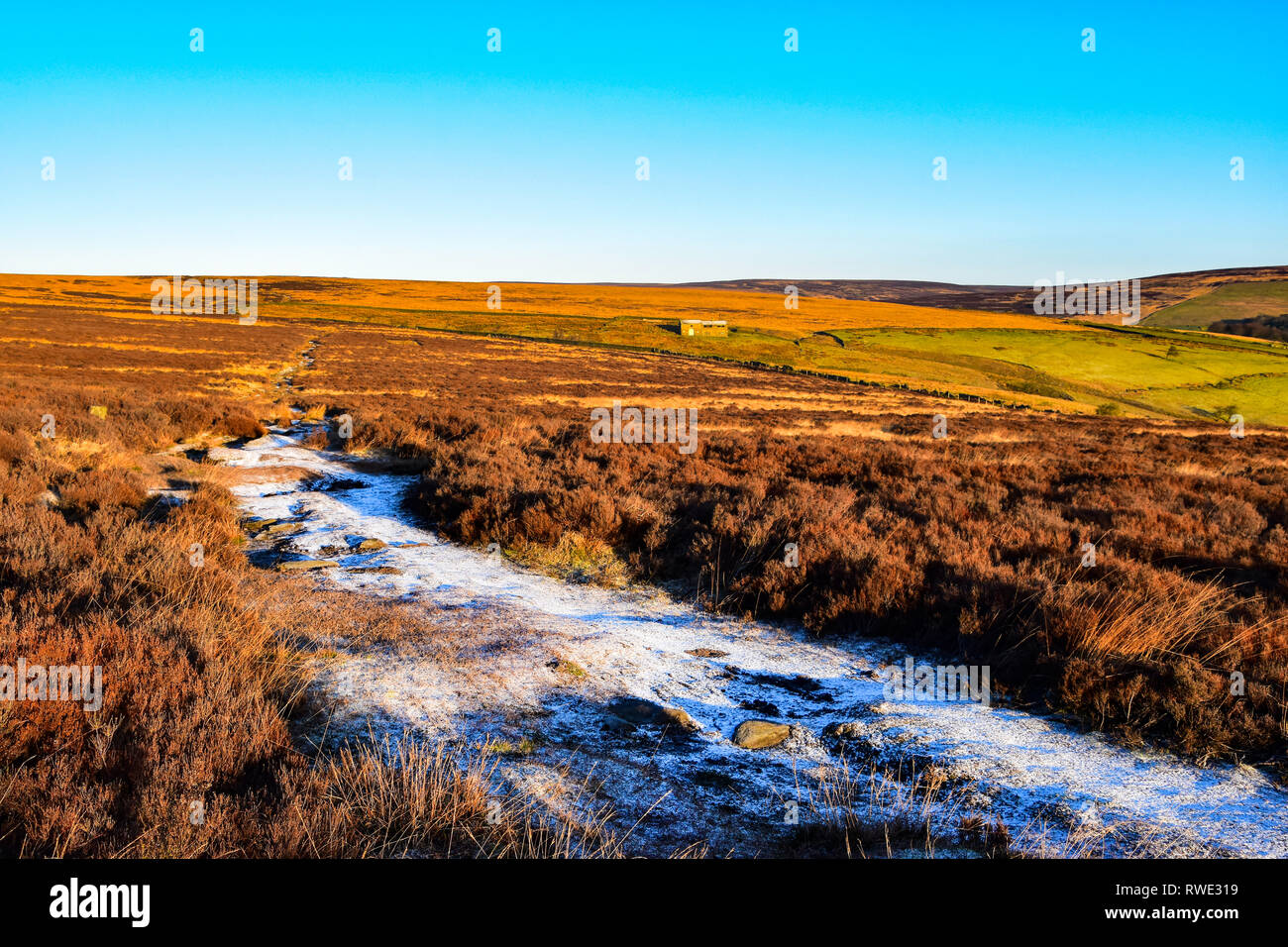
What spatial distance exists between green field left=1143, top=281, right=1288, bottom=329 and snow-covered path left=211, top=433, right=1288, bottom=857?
→ 389ft

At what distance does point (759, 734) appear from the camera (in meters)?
4.77

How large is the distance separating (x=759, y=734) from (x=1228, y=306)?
140 metres

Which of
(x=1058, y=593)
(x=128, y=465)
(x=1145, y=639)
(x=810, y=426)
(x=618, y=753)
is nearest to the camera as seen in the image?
(x=618, y=753)

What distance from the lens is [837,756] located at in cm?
460

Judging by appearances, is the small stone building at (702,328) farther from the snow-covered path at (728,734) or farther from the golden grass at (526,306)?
the snow-covered path at (728,734)

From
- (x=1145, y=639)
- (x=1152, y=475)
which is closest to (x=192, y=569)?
(x=1145, y=639)

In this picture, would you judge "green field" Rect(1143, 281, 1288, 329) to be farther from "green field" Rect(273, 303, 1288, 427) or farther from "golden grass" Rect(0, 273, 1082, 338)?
"green field" Rect(273, 303, 1288, 427)

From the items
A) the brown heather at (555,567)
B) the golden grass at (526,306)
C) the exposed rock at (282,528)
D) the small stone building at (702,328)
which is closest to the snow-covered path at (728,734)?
the brown heather at (555,567)

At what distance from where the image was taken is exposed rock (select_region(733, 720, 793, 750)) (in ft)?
15.4

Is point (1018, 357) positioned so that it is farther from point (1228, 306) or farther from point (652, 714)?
point (1228, 306)
